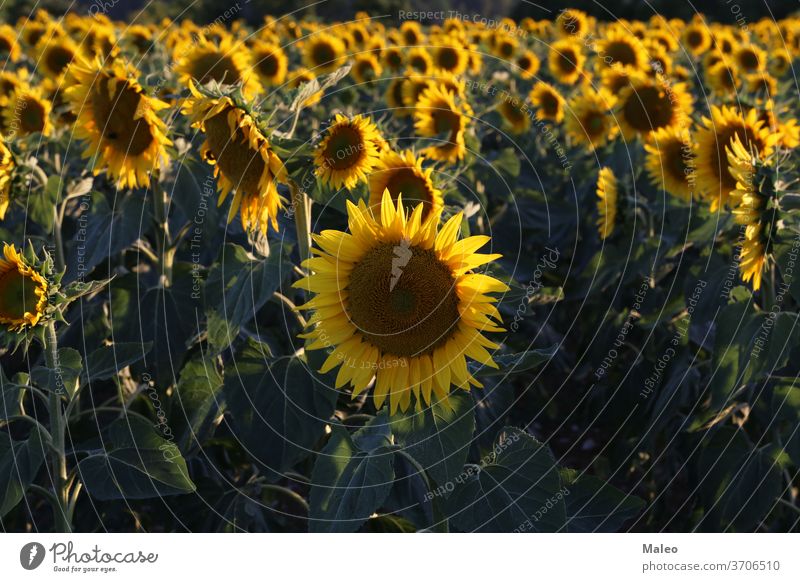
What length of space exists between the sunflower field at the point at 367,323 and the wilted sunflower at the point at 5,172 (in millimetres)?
17

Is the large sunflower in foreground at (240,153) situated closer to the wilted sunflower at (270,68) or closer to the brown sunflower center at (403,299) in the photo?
the brown sunflower center at (403,299)

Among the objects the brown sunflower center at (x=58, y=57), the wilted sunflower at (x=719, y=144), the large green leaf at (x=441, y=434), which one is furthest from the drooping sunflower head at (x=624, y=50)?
the large green leaf at (x=441, y=434)

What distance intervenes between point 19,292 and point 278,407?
90cm

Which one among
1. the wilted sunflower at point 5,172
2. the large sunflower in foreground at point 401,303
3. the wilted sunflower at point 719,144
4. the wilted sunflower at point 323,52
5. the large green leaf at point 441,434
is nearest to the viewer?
the large sunflower in foreground at point 401,303

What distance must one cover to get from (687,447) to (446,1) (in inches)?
1087

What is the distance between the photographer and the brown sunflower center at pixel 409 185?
136 inches

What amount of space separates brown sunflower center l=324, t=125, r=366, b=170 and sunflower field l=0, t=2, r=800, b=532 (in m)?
0.01

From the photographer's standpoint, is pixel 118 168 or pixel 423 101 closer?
pixel 118 168

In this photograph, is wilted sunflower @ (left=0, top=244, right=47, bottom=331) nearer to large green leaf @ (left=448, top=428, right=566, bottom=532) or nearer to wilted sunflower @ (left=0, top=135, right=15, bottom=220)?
wilted sunflower @ (left=0, top=135, right=15, bottom=220)

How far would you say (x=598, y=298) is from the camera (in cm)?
527

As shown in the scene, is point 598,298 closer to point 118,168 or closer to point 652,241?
point 652,241

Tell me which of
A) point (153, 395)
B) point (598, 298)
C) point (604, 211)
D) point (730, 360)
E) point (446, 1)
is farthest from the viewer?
point (446, 1)

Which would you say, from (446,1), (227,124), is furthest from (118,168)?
(446,1)
